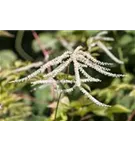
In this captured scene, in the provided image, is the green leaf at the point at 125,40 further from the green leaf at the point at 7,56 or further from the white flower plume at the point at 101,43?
the green leaf at the point at 7,56

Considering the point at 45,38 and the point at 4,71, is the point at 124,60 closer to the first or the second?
the point at 45,38

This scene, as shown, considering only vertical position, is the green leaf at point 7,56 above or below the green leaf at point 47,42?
below

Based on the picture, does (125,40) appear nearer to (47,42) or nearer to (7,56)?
(47,42)

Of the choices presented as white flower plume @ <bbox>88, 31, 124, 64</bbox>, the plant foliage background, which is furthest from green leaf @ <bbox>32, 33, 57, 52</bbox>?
white flower plume @ <bbox>88, 31, 124, 64</bbox>

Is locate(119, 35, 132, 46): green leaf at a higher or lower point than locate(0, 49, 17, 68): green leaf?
higher

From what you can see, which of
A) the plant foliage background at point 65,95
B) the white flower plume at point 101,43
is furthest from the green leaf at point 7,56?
the white flower plume at point 101,43

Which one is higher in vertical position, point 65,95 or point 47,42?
point 47,42

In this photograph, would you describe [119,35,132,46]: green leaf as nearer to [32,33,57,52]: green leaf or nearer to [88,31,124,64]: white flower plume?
[88,31,124,64]: white flower plume

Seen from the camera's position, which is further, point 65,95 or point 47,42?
point 47,42

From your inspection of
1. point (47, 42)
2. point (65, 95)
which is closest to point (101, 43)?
point (65, 95)
